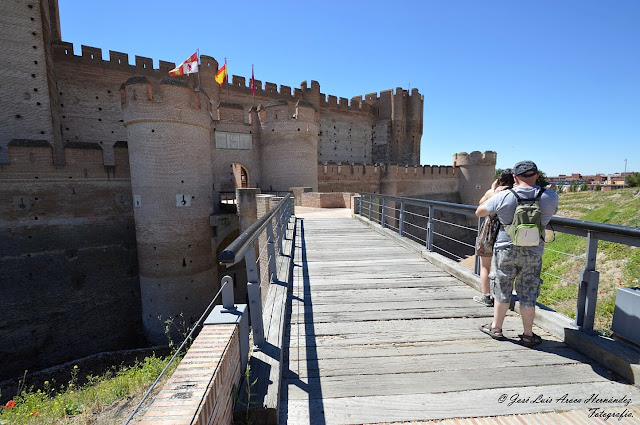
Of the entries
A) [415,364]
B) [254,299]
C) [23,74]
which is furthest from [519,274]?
[23,74]

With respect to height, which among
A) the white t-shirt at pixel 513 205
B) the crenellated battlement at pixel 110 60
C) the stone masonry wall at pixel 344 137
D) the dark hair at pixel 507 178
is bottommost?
the white t-shirt at pixel 513 205

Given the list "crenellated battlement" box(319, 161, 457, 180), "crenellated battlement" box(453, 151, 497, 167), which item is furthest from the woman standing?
"crenellated battlement" box(453, 151, 497, 167)

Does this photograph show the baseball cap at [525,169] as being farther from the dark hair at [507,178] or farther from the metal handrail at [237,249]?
the metal handrail at [237,249]

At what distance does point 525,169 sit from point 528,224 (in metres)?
0.46

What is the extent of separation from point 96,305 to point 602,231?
1799 centimetres

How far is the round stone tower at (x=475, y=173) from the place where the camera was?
28.5 meters

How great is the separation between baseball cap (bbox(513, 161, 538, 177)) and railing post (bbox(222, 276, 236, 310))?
2.42 meters

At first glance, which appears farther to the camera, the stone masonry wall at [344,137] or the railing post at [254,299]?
the stone masonry wall at [344,137]

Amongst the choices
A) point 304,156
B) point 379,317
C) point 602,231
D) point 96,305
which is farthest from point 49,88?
point 602,231

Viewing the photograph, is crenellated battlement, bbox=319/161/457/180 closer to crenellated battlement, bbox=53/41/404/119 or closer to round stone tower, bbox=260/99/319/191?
round stone tower, bbox=260/99/319/191

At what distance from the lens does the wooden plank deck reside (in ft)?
6.09

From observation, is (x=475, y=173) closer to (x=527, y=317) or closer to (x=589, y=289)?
(x=589, y=289)

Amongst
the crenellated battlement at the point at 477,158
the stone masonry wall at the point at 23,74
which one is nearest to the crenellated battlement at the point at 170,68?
the stone masonry wall at the point at 23,74

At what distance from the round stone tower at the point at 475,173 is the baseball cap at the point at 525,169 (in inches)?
1129
